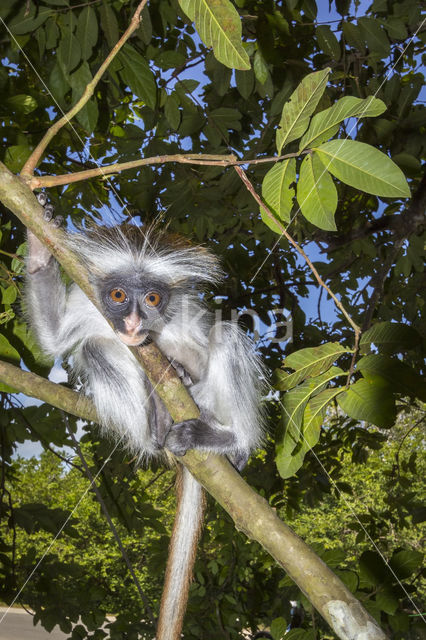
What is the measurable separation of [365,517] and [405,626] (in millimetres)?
1616

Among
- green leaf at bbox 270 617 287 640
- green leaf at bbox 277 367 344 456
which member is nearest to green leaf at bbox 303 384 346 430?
green leaf at bbox 277 367 344 456

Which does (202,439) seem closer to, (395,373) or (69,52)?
(395,373)

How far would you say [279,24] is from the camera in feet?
8.32

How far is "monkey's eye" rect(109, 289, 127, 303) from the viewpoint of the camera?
1.86 meters

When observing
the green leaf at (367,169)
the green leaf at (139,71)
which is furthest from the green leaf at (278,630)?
the green leaf at (139,71)

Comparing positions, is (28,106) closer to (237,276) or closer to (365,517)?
(237,276)

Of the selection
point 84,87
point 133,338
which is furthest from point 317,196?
point 84,87

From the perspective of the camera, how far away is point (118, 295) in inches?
73.6

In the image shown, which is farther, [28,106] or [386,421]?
[28,106]

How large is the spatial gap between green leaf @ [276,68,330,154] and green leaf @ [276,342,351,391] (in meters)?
0.49

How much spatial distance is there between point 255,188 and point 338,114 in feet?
6.97

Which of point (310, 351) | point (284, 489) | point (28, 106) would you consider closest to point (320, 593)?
point (310, 351)

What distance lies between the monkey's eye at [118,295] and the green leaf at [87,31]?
85cm

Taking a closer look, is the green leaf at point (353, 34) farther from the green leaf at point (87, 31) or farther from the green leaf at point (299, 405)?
the green leaf at point (299, 405)
